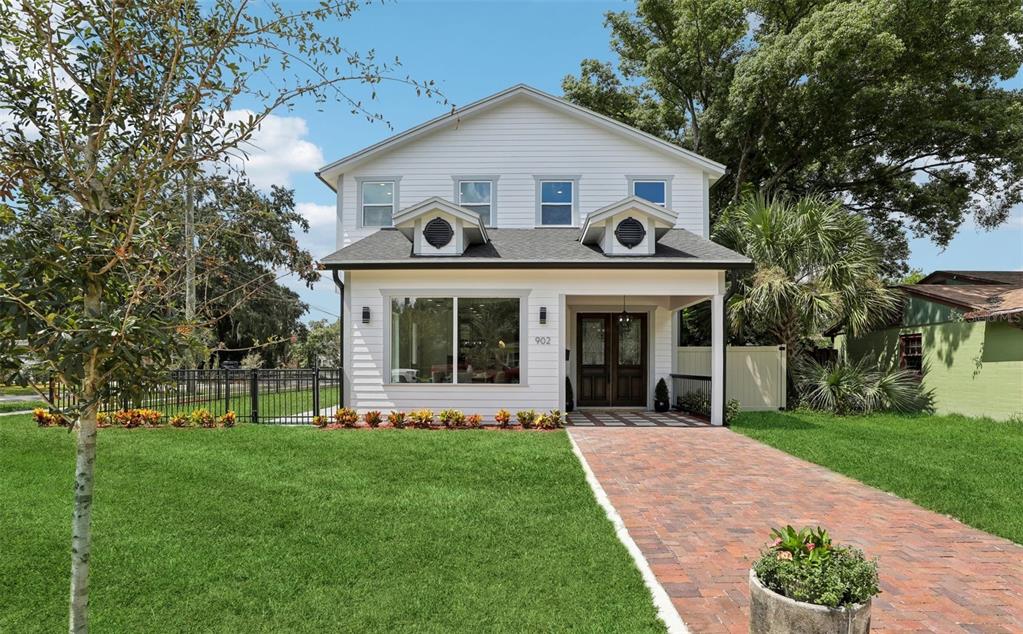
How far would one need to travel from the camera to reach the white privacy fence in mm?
13477

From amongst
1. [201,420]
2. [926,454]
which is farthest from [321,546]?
[926,454]

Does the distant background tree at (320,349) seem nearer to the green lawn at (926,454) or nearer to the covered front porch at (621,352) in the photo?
the covered front porch at (621,352)

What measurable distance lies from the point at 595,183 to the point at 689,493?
9.09m

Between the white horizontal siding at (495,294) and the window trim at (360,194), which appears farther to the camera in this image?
the window trim at (360,194)

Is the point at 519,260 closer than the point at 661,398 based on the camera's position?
Yes

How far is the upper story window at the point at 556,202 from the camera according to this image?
44.9ft

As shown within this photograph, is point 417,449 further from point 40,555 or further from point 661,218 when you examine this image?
point 661,218

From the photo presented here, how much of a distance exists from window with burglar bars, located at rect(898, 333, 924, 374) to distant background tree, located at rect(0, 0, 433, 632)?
16218 millimetres

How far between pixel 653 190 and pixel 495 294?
538 cm

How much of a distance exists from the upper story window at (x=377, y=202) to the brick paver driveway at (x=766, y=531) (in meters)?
8.30

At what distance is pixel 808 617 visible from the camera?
286 cm

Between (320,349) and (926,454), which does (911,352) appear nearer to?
(926,454)

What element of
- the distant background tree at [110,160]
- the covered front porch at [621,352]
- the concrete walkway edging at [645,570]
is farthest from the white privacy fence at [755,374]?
the distant background tree at [110,160]

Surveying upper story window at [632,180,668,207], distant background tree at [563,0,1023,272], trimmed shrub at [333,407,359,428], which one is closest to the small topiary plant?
trimmed shrub at [333,407,359,428]
